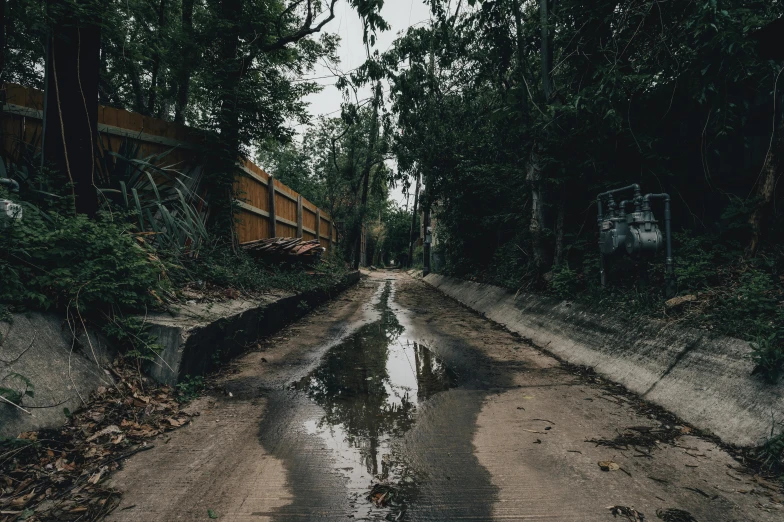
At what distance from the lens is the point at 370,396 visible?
328cm

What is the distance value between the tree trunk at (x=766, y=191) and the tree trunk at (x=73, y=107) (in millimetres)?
6095

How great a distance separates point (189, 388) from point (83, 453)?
0.98 m

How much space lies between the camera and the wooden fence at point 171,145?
14.1 feet

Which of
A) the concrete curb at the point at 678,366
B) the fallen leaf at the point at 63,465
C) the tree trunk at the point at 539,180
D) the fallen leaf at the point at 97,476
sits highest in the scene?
the tree trunk at the point at 539,180

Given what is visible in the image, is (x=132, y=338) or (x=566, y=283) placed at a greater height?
(x=566, y=283)

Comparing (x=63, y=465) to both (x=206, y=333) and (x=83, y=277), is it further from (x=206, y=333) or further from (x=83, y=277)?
(x=206, y=333)

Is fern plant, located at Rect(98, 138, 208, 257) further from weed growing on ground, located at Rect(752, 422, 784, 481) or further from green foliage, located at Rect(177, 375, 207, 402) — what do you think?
weed growing on ground, located at Rect(752, 422, 784, 481)

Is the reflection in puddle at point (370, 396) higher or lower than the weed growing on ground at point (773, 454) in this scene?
lower

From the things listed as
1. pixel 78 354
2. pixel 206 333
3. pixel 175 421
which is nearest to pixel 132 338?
pixel 78 354

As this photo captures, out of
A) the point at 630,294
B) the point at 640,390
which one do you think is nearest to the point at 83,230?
the point at 640,390

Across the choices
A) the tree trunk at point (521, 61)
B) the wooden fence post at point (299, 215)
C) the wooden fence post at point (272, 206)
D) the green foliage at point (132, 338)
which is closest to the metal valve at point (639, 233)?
the tree trunk at point (521, 61)

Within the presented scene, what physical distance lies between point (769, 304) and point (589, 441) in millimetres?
1743

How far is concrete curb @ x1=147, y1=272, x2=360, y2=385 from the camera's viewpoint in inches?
124

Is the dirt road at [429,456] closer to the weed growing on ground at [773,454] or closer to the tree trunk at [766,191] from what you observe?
the weed growing on ground at [773,454]
